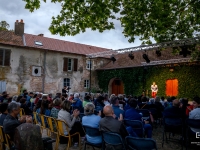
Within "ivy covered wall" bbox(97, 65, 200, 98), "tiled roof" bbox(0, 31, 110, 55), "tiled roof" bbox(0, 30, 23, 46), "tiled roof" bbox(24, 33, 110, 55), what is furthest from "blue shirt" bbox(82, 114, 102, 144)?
"tiled roof" bbox(24, 33, 110, 55)

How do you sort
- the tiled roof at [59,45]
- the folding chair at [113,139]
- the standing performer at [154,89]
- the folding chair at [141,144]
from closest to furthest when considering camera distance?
the folding chair at [141,144]
the folding chair at [113,139]
the standing performer at [154,89]
the tiled roof at [59,45]

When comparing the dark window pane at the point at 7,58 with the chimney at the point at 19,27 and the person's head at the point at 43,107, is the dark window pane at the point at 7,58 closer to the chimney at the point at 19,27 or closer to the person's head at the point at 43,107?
the chimney at the point at 19,27

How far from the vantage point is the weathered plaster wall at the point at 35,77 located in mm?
18344

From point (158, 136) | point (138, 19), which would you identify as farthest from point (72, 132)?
point (138, 19)

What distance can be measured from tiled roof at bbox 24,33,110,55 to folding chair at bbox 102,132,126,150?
17452mm

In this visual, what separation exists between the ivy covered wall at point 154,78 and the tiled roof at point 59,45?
3.54 m

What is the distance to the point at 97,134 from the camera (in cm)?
414

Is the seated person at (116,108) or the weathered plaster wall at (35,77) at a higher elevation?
the weathered plaster wall at (35,77)

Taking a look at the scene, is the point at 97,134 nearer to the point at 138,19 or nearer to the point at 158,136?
the point at 158,136

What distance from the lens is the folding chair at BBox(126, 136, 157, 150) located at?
9.55 ft

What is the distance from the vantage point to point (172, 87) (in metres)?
17.3

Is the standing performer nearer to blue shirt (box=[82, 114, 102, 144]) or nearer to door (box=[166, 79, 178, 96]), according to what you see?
door (box=[166, 79, 178, 96])

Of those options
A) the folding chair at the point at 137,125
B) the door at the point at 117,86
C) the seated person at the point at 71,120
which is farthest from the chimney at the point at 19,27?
the folding chair at the point at 137,125

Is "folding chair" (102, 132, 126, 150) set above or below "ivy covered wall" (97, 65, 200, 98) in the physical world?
below
